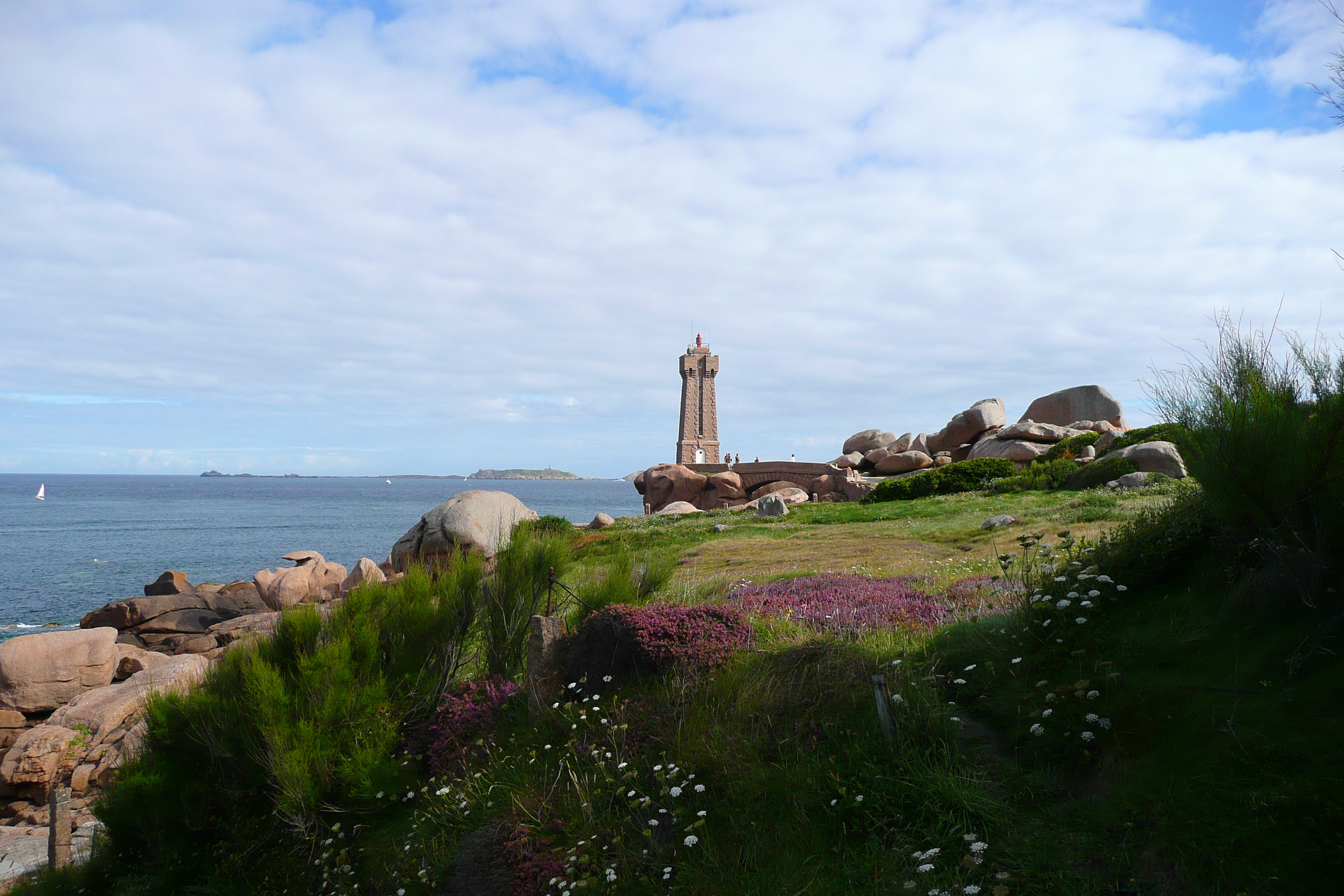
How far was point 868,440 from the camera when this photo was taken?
4738 cm

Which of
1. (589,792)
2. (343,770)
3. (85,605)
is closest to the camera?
(589,792)

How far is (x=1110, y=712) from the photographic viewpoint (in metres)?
4.45

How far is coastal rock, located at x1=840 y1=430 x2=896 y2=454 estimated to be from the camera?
4675 cm

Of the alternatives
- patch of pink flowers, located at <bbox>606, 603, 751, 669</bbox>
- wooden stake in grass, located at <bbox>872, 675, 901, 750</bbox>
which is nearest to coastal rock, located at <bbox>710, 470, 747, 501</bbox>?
patch of pink flowers, located at <bbox>606, 603, 751, 669</bbox>

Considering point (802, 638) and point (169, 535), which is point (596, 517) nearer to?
point (802, 638)

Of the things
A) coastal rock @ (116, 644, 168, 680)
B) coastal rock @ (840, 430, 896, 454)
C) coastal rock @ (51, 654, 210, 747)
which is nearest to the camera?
coastal rock @ (51, 654, 210, 747)

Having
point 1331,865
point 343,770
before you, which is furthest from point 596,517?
point 1331,865

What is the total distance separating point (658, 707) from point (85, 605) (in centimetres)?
3333

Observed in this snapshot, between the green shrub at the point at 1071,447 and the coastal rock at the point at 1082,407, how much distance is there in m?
7.72

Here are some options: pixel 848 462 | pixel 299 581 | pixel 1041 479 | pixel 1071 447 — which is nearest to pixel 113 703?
pixel 299 581

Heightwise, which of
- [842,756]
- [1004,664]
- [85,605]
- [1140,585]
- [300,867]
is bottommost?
[85,605]

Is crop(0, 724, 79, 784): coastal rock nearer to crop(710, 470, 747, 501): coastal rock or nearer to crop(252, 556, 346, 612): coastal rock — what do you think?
crop(252, 556, 346, 612): coastal rock

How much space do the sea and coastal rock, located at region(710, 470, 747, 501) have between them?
20.4 m

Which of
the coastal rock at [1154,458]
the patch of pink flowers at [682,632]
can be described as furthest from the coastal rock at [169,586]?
the coastal rock at [1154,458]
